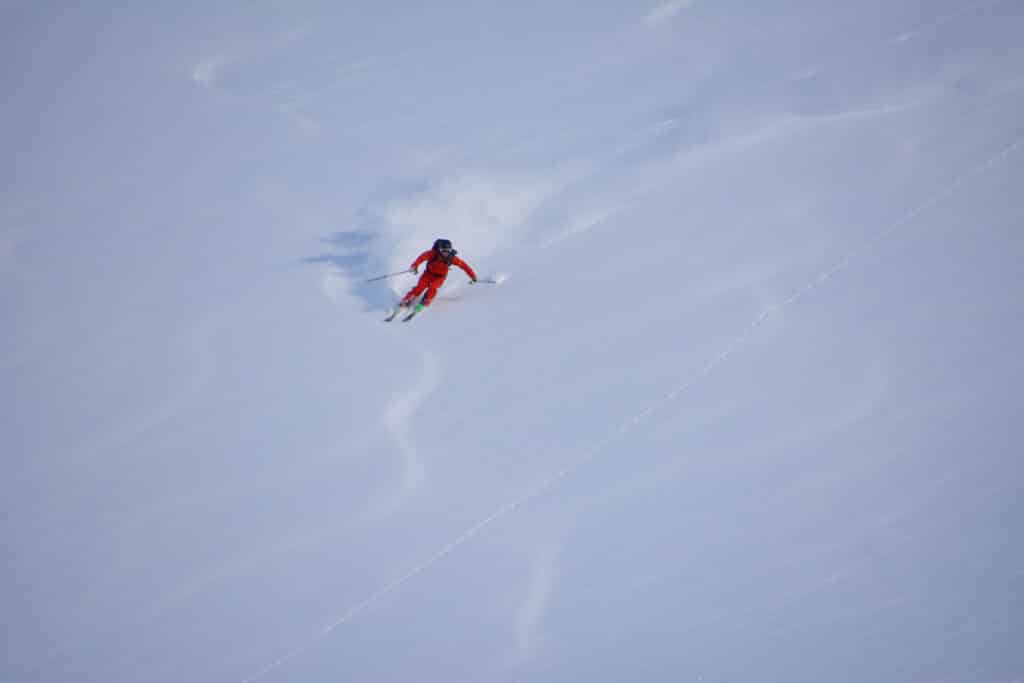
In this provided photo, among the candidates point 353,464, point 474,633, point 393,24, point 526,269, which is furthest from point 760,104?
point 474,633

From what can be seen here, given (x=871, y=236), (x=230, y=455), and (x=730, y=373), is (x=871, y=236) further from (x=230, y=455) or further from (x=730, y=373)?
(x=230, y=455)

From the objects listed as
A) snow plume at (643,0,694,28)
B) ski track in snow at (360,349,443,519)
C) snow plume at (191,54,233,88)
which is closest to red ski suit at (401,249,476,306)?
ski track in snow at (360,349,443,519)

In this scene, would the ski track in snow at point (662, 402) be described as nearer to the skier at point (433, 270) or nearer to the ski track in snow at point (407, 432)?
the ski track in snow at point (407, 432)

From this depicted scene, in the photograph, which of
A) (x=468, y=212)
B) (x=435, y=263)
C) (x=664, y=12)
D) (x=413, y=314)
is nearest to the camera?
(x=435, y=263)

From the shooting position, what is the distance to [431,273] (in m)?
8.20

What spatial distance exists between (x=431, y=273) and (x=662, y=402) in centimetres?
242

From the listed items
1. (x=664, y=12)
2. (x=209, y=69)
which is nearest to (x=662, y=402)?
(x=664, y=12)

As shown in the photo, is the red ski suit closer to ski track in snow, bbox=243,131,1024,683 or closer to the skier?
the skier

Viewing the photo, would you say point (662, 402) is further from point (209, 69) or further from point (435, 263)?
point (209, 69)

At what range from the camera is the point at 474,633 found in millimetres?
6090

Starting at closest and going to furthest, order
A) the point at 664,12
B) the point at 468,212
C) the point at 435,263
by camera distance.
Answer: the point at 435,263
the point at 468,212
the point at 664,12

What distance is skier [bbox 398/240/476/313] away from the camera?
26.3 ft

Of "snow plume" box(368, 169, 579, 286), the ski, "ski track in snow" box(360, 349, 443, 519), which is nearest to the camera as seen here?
"ski track in snow" box(360, 349, 443, 519)

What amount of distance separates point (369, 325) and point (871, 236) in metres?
4.95
